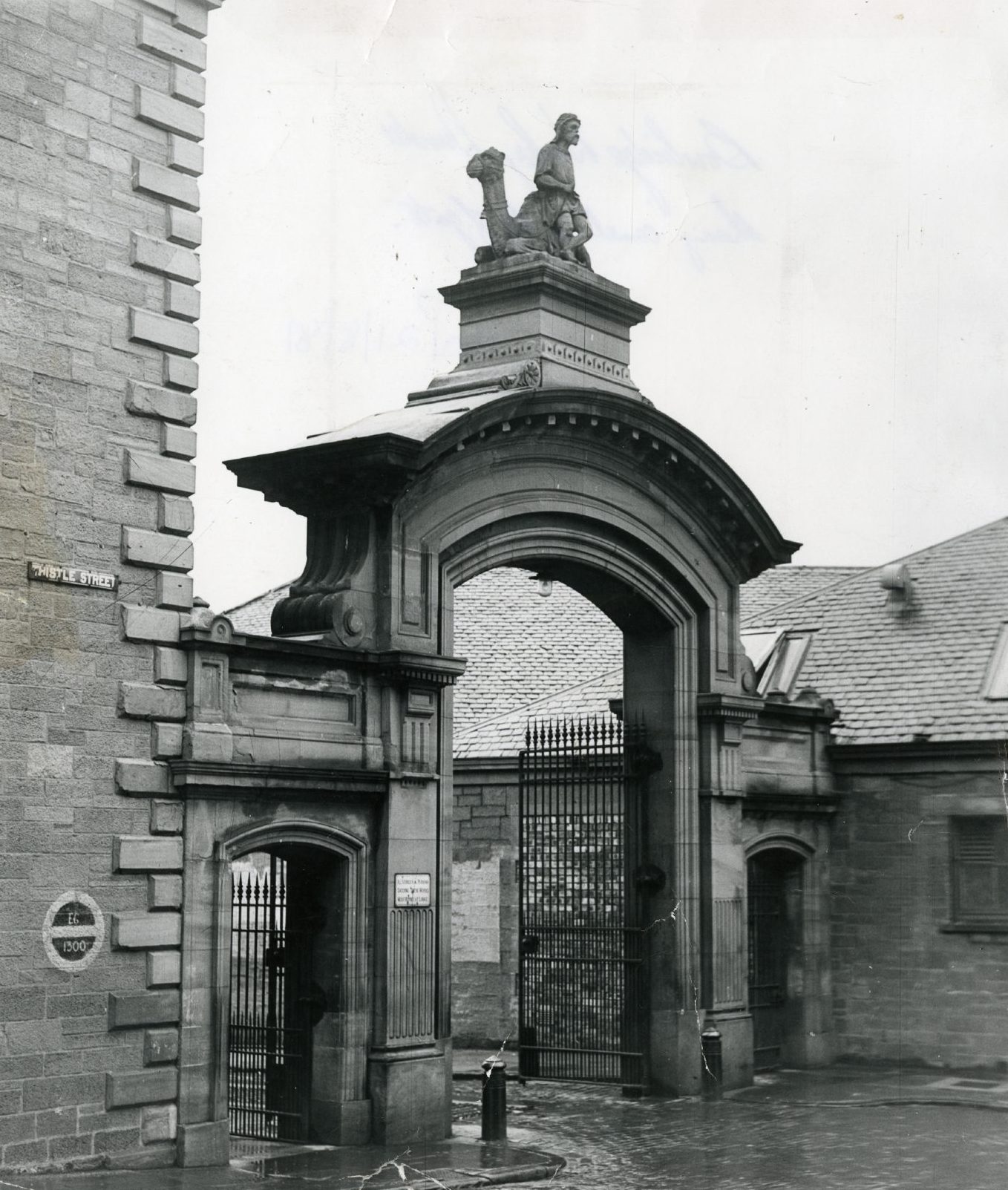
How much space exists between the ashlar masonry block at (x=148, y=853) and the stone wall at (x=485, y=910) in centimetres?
1100

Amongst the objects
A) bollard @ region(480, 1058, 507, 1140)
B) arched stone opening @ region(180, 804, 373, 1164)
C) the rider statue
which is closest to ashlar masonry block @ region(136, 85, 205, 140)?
the rider statue

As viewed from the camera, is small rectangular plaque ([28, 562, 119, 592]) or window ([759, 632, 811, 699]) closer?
small rectangular plaque ([28, 562, 119, 592])

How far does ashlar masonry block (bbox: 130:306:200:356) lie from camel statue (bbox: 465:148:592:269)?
5519 millimetres

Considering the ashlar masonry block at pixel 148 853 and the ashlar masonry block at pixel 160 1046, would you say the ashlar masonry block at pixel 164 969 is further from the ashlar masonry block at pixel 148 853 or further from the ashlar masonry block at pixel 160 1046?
the ashlar masonry block at pixel 148 853

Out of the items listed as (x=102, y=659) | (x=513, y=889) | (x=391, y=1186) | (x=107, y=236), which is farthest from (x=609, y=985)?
(x=107, y=236)

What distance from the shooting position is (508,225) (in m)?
19.8

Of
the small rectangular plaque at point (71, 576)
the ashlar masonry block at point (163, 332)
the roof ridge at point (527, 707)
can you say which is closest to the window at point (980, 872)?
the roof ridge at point (527, 707)

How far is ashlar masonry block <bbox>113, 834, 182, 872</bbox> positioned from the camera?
14023 mm

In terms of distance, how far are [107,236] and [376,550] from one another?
13.4 feet

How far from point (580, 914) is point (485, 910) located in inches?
68.1

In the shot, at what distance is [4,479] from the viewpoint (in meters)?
13.6

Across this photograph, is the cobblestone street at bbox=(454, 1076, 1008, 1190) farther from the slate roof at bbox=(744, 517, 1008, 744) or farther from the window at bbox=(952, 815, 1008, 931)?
the slate roof at bbox=(744, 517, 1008, 744)

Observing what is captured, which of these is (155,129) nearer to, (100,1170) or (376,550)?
(376,550)

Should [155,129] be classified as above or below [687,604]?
above
